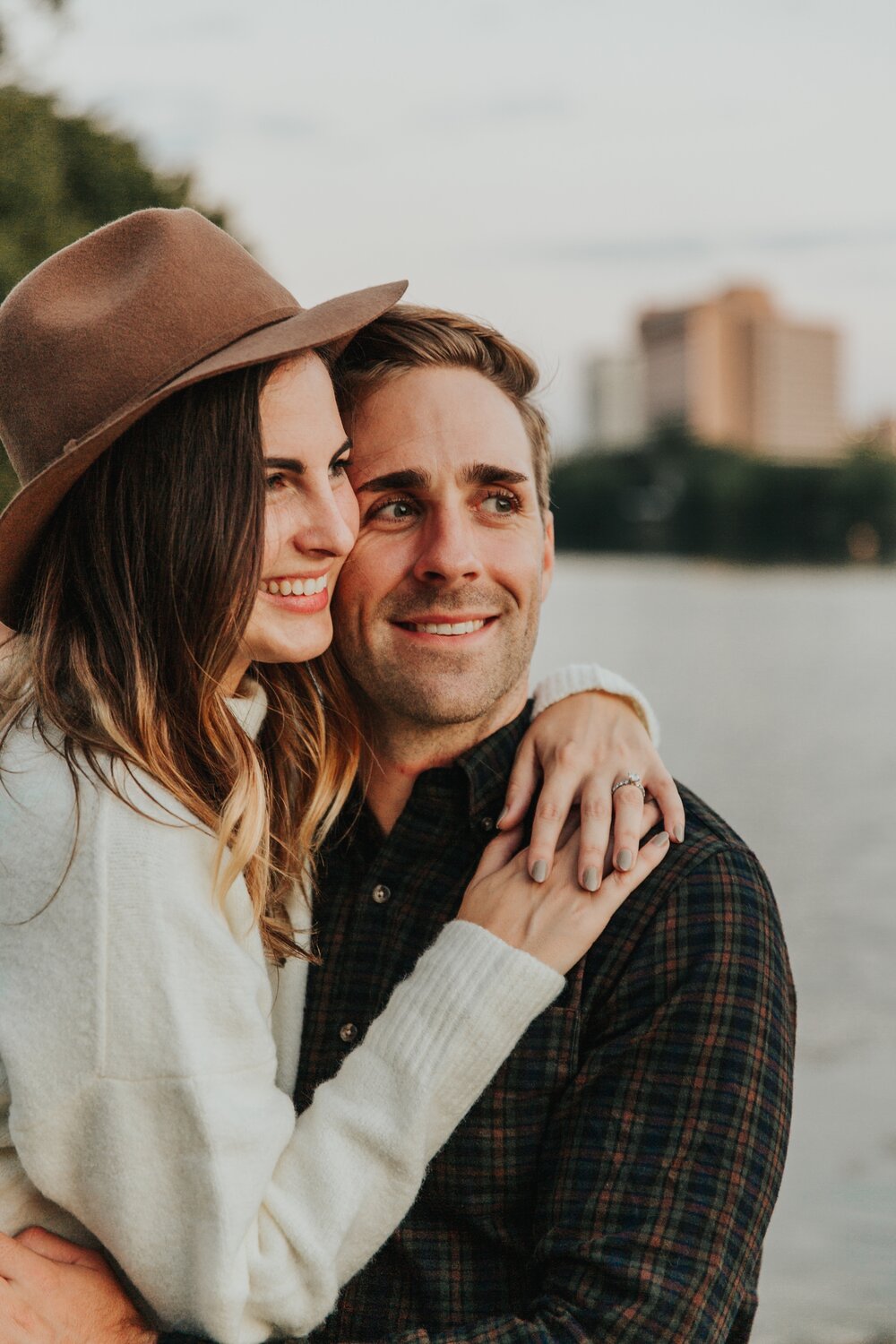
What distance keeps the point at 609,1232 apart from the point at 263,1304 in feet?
1.74

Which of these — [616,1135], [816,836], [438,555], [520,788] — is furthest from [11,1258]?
[816,836]

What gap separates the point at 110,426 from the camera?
2.29m

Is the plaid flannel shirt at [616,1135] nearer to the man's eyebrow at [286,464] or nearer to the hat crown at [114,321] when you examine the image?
the man's eyebrow at [286,464]

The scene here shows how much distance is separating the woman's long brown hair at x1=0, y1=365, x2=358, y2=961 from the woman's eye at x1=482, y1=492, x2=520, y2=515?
620 mm

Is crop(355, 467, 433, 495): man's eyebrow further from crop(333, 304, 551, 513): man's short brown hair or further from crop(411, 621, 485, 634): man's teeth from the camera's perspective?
crop(411, 621, 485, 634): man's teeth

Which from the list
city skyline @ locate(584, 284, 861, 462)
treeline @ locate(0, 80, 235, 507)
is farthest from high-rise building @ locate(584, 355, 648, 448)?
treeline @ locate(0, 80, 235, 507)

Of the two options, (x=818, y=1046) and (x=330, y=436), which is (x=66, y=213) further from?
(x=330, y=436)

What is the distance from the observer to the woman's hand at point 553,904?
7.66 feet

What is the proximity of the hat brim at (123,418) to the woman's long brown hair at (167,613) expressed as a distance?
5 cm

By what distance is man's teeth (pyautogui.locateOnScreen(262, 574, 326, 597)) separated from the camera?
259 centimetres

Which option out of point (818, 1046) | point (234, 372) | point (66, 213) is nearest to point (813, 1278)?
point (818, 1046)

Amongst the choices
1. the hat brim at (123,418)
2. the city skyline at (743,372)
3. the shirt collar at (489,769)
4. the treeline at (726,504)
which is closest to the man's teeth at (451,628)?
the shirt collar at (489,769)

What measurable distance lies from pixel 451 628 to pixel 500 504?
11.5 inches

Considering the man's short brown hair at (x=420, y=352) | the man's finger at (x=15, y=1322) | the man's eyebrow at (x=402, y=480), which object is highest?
the man's short brown hair at (x=420, y=352)
